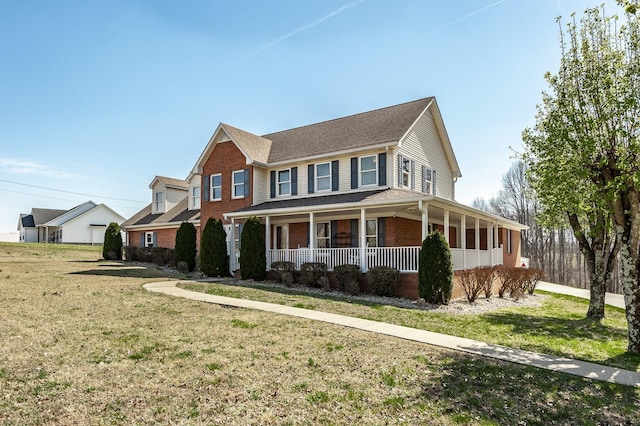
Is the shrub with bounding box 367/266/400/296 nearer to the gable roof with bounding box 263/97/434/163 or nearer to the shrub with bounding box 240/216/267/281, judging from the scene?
the shrub with bounding box 240/216/267/281

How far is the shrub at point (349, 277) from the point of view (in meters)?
16.3

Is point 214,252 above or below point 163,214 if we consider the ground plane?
below

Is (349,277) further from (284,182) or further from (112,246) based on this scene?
(112,246)

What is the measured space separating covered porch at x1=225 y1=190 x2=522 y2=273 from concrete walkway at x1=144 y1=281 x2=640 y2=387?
5940 mm

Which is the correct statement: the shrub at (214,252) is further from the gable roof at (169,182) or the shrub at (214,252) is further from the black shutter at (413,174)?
the gable roof at (169,182)

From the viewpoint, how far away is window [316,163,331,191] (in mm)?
20891

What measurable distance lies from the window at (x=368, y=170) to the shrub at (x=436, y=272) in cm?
551

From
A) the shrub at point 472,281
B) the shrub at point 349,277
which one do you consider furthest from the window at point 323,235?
the shrub at point 472,281

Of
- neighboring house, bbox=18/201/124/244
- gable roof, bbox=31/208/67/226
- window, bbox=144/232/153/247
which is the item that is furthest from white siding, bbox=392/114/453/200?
gable roof, bbox=31/208/67/226

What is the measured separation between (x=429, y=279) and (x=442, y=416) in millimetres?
9701

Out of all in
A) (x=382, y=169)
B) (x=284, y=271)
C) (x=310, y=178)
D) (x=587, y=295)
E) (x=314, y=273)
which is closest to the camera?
(x=314, y=273)

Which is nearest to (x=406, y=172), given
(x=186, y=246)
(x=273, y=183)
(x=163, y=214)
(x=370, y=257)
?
(x=370, y=257)

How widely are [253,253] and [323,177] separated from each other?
17.0ft

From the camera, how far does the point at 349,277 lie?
1669 centimetres
